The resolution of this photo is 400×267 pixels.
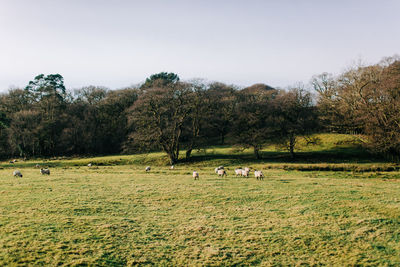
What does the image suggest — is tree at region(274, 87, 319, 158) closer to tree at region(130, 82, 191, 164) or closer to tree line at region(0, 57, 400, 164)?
tree line at region(0, 57, 400, 164)

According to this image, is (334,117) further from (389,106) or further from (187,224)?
(187,224)

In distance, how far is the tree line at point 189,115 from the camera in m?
44.5

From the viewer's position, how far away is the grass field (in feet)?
33.3

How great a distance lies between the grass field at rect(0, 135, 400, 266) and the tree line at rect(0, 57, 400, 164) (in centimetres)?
2902

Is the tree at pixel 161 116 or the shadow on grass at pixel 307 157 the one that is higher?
the tree at pixel 161 116

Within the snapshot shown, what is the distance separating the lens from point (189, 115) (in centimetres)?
5378

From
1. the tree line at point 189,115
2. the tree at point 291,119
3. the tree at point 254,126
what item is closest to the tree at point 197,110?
the tree line at point 189,115

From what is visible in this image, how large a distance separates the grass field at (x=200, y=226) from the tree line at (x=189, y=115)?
95.2ft

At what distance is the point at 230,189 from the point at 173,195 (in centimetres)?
474

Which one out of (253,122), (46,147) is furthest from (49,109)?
(253,122)

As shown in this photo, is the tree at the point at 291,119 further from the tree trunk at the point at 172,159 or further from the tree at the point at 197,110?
the tree trunk at the point at 172,159

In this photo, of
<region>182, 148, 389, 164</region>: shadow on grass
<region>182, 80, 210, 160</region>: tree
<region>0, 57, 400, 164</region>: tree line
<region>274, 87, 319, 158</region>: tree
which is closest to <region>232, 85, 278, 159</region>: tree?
<region>0, 57, 400, 164</region>: tree line

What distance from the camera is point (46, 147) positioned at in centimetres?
7106

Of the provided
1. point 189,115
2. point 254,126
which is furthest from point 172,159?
point 254,126
